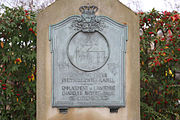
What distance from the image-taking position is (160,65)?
4895 mm

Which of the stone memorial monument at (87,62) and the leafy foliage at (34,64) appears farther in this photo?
the leafy foliage at (34,64)

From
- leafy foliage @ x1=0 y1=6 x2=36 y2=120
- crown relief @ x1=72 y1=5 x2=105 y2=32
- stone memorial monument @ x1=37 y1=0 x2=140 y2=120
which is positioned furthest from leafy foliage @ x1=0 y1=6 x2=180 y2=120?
crown relief @ x1=72 y1=5 x2=105 y2=32

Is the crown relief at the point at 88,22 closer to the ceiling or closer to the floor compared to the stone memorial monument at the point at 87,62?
closer to the ceiling

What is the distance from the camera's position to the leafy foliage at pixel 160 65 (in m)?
4.81

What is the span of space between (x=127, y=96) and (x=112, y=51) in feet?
2.37

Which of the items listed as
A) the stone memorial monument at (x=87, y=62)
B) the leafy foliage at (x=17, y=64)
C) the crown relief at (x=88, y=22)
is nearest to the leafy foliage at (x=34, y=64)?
the leafy foliage at (x=17, y=64)

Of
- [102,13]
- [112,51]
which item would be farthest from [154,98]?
[102,13]

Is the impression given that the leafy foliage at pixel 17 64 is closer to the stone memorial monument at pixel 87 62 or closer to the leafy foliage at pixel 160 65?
the stone memorial monument at pixel 87 62

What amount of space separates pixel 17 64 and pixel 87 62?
1.91 m

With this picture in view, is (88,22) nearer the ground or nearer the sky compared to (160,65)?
nearer the sky

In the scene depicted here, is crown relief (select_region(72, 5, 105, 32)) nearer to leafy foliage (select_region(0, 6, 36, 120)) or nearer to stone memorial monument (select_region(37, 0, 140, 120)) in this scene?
stone memorial monument (select_region(37, 0, 140, 120))

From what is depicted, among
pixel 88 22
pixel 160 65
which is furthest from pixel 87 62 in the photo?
pixel 160 65

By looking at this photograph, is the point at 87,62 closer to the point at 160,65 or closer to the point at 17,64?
the point at 17,64

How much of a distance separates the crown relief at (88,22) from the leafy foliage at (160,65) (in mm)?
1865
